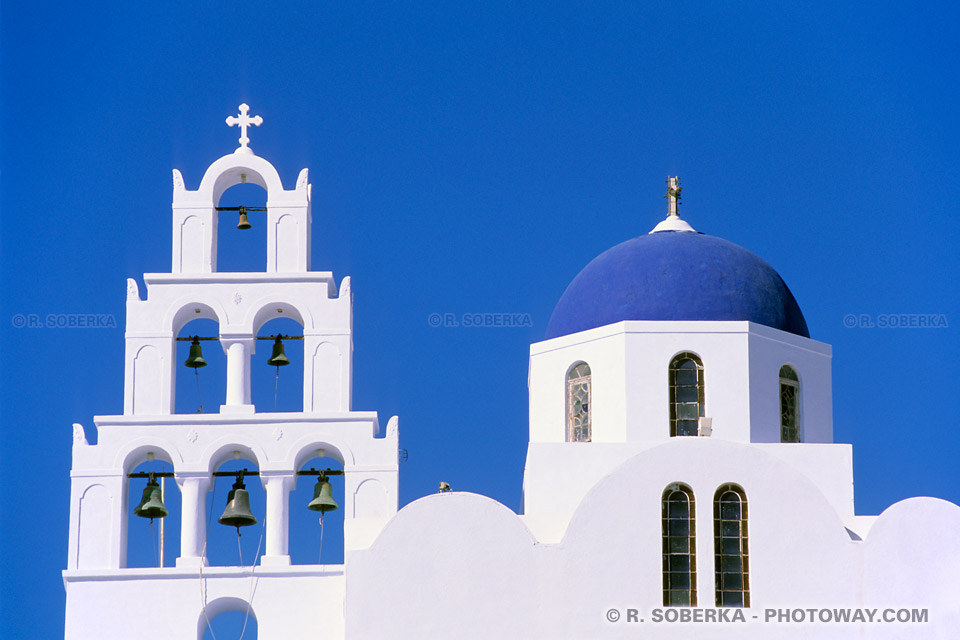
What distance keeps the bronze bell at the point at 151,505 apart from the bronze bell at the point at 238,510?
894 mm

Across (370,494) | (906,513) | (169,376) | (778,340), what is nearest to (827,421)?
(778,340)

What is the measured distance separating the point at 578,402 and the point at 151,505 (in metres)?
6.69

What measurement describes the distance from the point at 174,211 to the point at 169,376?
2678 mm

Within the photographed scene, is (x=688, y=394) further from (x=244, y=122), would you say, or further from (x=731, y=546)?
(x=244, y=122)

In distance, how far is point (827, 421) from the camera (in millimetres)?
37312

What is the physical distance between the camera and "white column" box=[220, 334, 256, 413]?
3603 cm

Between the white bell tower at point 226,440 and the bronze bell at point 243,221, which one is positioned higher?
the bronze bell at point 243,221

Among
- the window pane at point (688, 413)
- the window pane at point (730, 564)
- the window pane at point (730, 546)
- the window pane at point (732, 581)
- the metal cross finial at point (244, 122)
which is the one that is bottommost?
the window pane at point (732, 581)

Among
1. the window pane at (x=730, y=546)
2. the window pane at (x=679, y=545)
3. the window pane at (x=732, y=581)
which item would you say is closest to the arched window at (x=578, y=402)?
the window pane at (x=679, y=545)

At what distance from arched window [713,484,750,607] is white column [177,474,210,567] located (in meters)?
7.55

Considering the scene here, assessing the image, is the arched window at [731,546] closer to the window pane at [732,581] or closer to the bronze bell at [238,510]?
the window pane at [732,581]

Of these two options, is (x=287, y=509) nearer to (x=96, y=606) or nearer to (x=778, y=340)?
(x=96, y=606)

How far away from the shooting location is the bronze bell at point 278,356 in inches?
1463

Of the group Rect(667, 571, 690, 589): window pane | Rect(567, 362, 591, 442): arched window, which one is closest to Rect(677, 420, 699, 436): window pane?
Rect(567, 362, 591, 442): arched window
